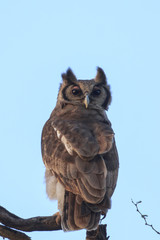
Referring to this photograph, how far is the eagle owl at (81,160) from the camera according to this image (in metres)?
5.98

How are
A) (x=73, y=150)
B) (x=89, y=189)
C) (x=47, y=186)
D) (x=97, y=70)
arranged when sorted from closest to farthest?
(x=89, y=189) → (x=73, y=150) → (x=47, y=186) → (x=97, y=70)

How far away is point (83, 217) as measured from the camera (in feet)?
19.6

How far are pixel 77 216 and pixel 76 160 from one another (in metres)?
0.72

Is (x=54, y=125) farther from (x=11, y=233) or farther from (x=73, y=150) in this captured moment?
(x=11, y=233)

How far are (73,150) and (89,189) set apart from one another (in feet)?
2.26

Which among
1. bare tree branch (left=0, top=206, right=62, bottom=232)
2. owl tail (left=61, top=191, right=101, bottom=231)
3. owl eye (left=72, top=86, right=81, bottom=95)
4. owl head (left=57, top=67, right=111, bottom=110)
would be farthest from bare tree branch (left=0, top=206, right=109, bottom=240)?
Answer: owl eye (left=72, top=86, right=81, bottom=95)

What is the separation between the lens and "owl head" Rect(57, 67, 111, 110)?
8.01 metres

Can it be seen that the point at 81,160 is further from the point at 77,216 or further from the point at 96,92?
the point at 96,92

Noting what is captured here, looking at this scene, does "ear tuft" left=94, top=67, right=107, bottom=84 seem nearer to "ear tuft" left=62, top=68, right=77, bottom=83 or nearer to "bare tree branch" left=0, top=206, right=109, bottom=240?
"ear tuft" left=62, top=68, right=77, bottom=83

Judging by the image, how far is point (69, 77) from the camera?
8.52 metres

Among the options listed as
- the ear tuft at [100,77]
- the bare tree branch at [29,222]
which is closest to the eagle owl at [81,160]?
the bare tree branch at [29,222]

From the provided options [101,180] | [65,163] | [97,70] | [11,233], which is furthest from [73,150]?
A: [97,70]

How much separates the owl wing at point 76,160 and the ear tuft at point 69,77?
1.44 meters

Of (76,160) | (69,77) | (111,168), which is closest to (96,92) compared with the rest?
(69,77)
